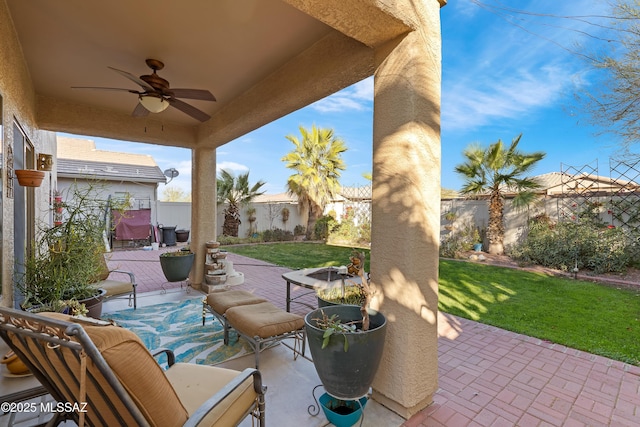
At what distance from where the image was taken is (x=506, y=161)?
8805 mm

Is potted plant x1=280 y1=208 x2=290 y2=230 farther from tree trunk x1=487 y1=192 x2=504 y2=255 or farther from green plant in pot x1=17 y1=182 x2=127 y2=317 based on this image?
green plant in pot x1=17 y1=182 x2=127 y2=317

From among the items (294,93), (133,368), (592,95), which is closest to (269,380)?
(133,368)

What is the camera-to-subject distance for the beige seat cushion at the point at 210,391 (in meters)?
1.49

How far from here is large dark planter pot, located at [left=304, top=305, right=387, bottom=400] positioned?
1.94m

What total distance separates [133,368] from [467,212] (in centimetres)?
1121

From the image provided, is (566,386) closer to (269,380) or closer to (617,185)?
(269,380)

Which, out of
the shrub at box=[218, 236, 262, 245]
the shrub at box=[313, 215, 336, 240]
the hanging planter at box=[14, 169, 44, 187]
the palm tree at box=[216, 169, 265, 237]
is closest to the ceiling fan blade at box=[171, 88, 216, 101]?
the hanging planter at box=[14, 169, 44, 187]

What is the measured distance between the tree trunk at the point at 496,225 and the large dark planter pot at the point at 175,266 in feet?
29.3

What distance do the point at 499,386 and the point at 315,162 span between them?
11161mm

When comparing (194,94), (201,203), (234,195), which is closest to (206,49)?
(194,94)

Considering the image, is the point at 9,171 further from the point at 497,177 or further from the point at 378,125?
the point at 497,177

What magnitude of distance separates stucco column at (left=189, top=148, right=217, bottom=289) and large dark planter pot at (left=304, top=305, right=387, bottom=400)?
427 centimetres

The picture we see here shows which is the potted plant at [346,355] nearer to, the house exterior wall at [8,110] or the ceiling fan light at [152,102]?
the house exterior wall at [8,110]

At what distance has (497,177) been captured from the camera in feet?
29.8
